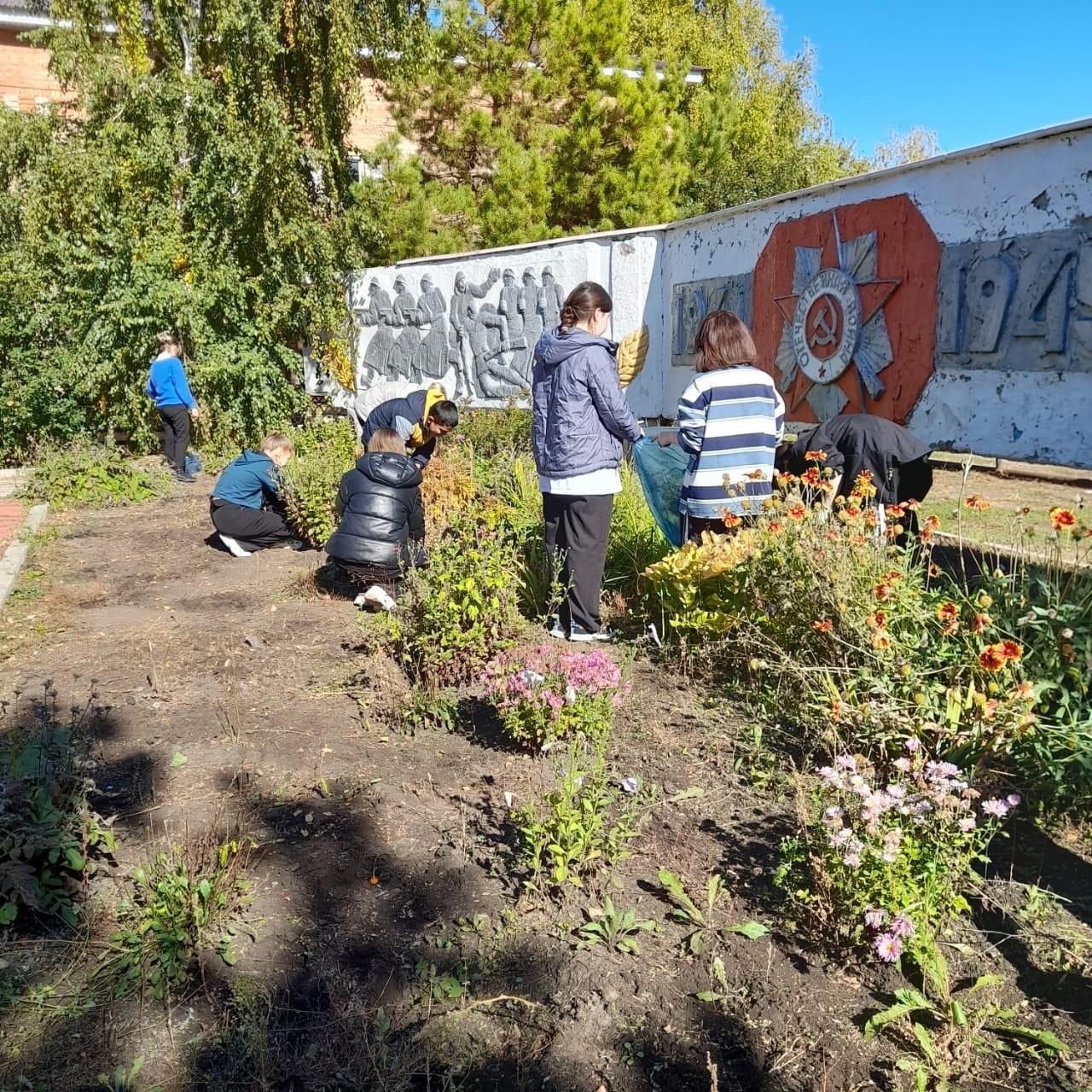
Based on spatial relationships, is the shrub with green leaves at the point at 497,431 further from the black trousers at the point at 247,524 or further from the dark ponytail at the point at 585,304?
the dark ponytail at the point at 585,304

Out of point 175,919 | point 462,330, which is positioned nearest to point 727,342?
point 175,919

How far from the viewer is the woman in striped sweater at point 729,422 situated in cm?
451

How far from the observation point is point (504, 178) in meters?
14.7

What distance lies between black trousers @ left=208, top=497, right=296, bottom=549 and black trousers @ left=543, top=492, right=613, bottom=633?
329 centimetres

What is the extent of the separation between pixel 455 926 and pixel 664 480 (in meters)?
3.09

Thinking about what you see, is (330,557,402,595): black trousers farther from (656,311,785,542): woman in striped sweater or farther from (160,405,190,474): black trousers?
(160,405,190,474): black trousers

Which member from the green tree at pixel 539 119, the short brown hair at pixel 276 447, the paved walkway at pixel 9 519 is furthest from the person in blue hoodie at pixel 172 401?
the green tree at pixel 539 119

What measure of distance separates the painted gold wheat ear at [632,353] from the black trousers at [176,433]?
522 centimetres

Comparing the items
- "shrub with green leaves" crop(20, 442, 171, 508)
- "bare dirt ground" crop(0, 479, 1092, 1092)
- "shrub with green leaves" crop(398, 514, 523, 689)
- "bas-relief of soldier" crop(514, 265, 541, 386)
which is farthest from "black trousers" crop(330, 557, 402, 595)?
"bas-relief of soldier" crop(514, 265, 541, 386)

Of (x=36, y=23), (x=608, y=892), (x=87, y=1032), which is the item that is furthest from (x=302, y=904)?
(x=36, y=23)

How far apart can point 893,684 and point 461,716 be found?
182 cm

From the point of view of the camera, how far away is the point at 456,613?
4301mm

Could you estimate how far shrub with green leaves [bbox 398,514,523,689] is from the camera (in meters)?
4.29

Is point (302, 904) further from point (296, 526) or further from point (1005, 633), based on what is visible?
point (296, 526)
